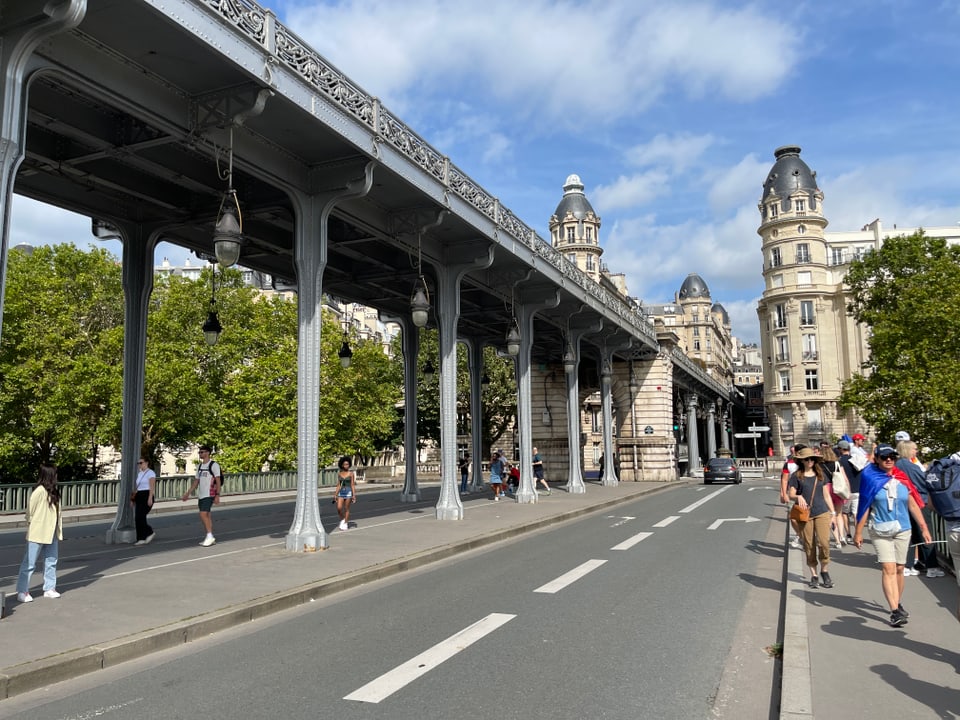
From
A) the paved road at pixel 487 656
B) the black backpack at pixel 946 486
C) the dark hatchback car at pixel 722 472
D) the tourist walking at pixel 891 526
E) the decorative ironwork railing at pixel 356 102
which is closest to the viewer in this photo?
the paved road at pixel 487 656

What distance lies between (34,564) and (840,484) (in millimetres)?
11297

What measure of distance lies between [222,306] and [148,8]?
116 ft

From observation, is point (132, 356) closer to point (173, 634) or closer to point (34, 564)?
point (34, 564)

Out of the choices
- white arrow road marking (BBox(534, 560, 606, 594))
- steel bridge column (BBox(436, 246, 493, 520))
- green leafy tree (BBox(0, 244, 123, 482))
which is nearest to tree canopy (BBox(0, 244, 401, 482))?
green leafy tree (BBox(0, 244, 123, 482))

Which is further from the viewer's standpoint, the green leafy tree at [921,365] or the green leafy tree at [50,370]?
the green leafy tree at [50,370]

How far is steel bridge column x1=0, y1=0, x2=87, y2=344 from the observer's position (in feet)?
23.3

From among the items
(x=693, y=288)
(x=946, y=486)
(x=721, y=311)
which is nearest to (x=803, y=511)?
(x=946, y=486)

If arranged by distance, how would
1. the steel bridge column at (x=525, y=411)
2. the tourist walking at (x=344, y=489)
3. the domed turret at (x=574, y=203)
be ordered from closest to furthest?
1. the tourist walking at (x=344, y=489)
2. the steel bridge column at (x=525, y=411)
3. the domed turret at (x=574, y=203)

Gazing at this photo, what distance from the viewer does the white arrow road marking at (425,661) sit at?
523cm

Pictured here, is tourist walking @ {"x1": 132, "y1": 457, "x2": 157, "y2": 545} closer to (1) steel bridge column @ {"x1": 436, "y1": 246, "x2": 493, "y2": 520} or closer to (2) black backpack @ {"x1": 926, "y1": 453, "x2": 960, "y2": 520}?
(1) steel bridge column @ {"x1": 436, "y1": 246, "x2": 493, "y2": 520}

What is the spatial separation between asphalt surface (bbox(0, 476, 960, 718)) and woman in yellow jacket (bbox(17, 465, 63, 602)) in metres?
0.25

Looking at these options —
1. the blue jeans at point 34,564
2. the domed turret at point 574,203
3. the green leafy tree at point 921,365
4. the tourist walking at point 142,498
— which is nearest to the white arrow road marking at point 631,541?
the tourist walking at point 142,498

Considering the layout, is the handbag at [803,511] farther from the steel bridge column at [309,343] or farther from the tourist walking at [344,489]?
the tourist walking at [344,489]

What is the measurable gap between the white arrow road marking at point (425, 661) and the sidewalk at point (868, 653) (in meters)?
2.62
